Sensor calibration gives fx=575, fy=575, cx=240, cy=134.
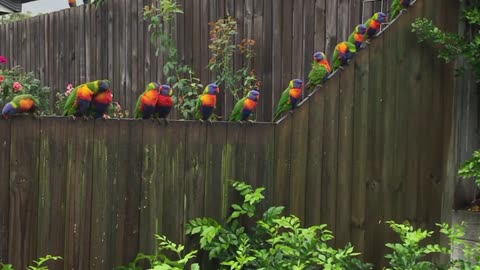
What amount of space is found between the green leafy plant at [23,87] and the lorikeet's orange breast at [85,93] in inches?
105

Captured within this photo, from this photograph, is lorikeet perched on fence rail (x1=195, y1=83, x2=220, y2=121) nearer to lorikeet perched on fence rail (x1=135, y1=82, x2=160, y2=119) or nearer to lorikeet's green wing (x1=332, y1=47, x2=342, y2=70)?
lorikeet perched on fence rail (x1=135, y1=82, x2=160, y2=119)

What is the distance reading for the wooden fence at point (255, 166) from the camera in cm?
264

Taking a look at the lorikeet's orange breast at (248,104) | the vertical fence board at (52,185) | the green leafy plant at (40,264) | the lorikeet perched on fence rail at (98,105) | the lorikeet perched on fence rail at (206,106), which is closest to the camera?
the green leafy plant at (40,264)

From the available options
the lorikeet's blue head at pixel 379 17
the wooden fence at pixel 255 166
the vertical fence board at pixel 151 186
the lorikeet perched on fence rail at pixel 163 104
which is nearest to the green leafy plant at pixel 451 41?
the wooden fence at pixel 255 166

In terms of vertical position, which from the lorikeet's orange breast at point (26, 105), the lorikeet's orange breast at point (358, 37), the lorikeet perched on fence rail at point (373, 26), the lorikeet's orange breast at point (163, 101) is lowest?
the lorikeet's orange breast at point (26, 105)

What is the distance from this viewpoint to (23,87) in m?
5.96

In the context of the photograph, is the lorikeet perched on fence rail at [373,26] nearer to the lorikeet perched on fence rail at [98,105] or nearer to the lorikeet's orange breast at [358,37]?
the lorikeet's orange breast at [358,37]

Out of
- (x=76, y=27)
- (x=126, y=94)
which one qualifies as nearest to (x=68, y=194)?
(x=126, y=94)

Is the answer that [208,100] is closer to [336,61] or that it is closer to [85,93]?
[85,93]

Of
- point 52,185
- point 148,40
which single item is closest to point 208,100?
point 52,185

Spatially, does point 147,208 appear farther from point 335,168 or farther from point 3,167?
point 335,168

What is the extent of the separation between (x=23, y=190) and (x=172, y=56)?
2845 mm

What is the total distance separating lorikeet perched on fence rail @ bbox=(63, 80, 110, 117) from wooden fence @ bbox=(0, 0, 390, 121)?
2.00 m

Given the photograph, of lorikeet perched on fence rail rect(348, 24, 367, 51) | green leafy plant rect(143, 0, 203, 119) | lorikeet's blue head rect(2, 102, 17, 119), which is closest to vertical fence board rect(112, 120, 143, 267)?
lorikeet's blue head rect(2, 102, 17, 119)
